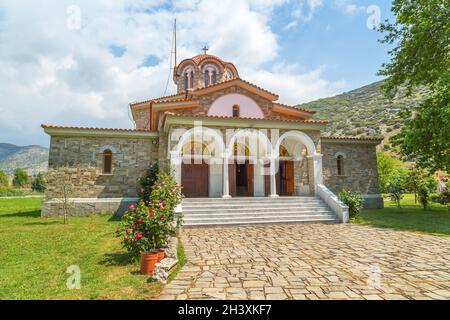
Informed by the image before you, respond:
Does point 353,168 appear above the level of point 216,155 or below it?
below

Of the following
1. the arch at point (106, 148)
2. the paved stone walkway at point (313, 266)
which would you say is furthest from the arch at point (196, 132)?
the paved stone walkway at point (313, 266)

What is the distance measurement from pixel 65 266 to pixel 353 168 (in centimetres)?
1668

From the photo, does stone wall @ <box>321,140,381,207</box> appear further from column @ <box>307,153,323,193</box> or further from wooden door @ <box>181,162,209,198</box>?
wooden door @ <box>181,162,209,198</box>

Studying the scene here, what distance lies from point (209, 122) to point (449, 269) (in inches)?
404

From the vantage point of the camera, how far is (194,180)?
1535 cm

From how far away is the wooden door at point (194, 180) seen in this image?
15234mm

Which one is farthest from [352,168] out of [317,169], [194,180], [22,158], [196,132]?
[22,158]

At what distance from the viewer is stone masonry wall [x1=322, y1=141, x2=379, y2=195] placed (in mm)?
16922

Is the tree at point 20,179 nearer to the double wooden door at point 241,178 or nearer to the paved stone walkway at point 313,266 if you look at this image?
the double wooden door at point 241,178

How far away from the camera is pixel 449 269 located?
5.12 meters

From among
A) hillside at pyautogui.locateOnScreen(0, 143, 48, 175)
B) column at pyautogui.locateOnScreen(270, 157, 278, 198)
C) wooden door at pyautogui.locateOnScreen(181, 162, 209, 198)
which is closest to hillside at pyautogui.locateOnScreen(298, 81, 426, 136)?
column at pyautogui.locateOnScreen(270, 157, 278, 198)

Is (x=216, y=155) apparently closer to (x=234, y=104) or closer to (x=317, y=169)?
(x=234, y=104)

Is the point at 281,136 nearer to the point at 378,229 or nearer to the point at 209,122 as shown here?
the point at 209,122

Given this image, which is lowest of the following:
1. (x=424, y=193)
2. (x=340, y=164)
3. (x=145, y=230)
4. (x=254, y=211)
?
(x=254, y=211)
